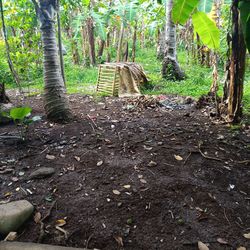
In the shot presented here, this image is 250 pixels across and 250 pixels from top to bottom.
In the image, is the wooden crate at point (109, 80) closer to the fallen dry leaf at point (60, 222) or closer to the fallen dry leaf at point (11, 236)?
the fallen dry leaf at point (60, 222)

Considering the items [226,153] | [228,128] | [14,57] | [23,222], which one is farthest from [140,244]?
[14,57]

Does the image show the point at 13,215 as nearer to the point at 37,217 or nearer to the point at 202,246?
the point at 37,217

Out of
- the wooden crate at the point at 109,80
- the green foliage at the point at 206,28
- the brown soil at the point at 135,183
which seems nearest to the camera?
the brown soil at the point at 135,183

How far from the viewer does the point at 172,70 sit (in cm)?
740

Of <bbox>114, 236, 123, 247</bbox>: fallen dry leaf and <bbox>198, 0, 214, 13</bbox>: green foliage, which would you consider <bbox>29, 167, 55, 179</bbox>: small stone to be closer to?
<bbox>114, 236, 123, 247</bbox>: fallen dry leaf

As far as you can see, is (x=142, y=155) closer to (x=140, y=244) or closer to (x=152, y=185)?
(x=152, y=185)

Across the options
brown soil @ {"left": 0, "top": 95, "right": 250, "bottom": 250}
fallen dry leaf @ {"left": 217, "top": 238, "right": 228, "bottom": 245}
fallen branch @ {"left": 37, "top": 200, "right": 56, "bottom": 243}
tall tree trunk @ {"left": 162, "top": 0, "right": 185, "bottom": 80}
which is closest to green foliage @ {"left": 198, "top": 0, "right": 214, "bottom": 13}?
brown soil @ {"left": 0, "top": 95, "right": 250, "bottom": 250}

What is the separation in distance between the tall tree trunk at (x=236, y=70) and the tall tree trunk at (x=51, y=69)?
2.26m

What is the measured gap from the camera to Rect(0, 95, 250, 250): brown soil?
1916 millimetres

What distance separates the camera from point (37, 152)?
9.72ft

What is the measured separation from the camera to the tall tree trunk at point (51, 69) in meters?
3.54

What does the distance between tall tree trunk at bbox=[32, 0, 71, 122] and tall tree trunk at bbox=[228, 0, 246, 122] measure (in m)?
2.26

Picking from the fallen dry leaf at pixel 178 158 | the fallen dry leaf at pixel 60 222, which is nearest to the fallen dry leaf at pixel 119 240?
the fallen dry leaf at pixel 60 222

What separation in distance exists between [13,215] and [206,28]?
8.32 ft
